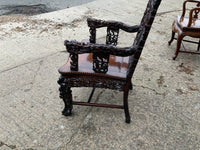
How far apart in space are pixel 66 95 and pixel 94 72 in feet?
1.28

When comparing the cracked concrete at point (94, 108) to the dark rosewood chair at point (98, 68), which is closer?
the dark rosewood chair at point (98, 68)

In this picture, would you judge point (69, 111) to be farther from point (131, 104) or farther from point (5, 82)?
point (5, 82)

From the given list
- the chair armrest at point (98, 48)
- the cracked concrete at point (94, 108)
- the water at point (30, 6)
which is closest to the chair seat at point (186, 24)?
the cracked concrete at point (94, 108)

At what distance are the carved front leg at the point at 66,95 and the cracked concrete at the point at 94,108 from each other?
0.08m

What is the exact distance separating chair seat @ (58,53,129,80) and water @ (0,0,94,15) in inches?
159

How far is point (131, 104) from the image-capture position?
212 cm

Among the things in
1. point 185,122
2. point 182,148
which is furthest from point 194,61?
point 182,148

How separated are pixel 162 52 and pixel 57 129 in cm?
249

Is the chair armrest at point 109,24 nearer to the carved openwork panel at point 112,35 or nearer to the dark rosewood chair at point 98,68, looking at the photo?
the carved openwork panel at point 112,35

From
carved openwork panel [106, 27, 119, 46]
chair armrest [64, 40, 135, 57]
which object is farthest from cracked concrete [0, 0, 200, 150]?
chair armrest [64, 40, 135, 57]

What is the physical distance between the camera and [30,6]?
5.56m

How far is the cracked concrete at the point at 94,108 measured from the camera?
1686 millimetres

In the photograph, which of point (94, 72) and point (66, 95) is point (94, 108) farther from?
point (94, 72)

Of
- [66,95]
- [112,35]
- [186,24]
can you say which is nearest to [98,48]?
[66,95]
